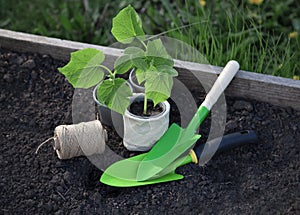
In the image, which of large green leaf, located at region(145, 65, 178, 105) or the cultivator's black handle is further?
the cultivator's black handle

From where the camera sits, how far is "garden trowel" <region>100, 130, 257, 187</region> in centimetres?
176

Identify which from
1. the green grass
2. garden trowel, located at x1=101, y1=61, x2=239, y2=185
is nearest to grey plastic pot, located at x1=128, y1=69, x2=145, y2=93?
garden trowel, located at x1=101, y1=61, x2=239, y2=185

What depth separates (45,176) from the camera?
178 centimetres

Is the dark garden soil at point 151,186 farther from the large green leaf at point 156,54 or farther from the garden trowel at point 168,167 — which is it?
the large green leaf at point 156,54

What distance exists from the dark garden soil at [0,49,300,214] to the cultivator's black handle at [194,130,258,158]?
1.2 inches

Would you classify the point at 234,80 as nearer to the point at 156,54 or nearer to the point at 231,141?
the point at 231,141

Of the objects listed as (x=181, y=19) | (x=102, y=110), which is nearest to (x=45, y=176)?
(x=102, y=110)

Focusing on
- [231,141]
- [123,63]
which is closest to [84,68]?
[123,63]

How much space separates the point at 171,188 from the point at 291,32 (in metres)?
1.12

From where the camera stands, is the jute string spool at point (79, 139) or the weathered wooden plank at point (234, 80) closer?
the jute string spool at point (79, 139)

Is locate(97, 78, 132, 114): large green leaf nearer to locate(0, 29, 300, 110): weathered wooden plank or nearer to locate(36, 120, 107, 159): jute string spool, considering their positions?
locate(36, 120, 107, 159): jute string spool

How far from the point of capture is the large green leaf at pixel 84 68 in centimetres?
173

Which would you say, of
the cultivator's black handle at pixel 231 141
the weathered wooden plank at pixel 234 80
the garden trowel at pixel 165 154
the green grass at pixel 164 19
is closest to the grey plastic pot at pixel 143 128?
the garden trowel at pixel 165 154

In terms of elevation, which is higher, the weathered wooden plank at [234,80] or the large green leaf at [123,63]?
the large green leaf at [123,63]
